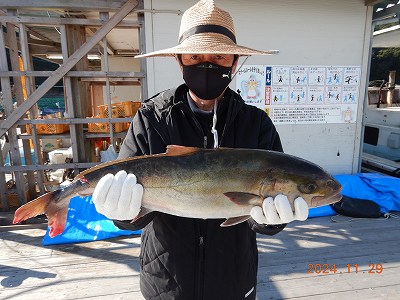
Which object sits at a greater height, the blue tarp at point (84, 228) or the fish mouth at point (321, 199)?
the fish mouth at point (321, 199)

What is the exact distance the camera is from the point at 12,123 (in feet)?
17.2

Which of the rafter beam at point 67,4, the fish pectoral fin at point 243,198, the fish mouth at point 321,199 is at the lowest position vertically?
the fish mouth at point 321,199

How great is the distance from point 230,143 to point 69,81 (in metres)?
4.42

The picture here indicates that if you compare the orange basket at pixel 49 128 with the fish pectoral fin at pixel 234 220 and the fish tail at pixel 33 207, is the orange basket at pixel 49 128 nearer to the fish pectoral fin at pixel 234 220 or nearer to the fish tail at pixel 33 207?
the fish tail at pixel 33 207

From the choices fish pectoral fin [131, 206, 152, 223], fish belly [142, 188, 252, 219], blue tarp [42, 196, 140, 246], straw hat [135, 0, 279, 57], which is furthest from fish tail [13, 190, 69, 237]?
blue tarp [42, 196, 140, 246]

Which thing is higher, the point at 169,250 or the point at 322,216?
the point at 169,250

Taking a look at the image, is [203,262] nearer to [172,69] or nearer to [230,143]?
[230,143]

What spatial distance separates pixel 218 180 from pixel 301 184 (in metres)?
0.52

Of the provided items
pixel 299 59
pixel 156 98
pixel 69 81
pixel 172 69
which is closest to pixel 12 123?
pixel 69 81

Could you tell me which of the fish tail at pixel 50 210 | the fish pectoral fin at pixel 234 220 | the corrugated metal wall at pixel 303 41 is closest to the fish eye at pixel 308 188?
the fish pectoral fin at pixel 234 220

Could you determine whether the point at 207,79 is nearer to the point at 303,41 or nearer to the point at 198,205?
the point at 198,205

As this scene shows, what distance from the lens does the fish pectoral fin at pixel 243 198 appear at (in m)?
1.75

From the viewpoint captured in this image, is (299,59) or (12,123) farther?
(299,59)

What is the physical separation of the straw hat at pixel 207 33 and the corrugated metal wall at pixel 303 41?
3.72 m
